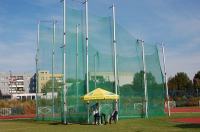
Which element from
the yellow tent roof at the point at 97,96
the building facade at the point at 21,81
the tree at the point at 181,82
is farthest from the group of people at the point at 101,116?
the building facade at the point at 21,81

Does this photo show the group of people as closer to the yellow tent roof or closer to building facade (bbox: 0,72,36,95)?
the yellow tent roof

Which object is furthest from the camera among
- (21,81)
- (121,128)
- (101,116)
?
(21,81)

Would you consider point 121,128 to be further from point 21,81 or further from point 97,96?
point 21,81

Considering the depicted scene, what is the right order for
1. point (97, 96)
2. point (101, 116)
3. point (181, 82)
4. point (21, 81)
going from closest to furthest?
point (97, 96) < point (101, 116) < point (181, 82) < point (21, 81)

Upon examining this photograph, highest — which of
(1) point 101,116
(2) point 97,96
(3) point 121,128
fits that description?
(2) point 97,96

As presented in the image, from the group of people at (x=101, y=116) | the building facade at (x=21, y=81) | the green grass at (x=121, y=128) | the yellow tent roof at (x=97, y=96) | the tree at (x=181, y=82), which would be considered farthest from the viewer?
the building facade at (x=21, y=81)

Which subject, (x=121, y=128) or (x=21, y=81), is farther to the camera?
(x=21, y=81)

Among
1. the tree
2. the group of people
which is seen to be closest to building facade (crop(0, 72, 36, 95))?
the tree

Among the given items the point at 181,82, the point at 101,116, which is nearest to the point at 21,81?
the point at 181,82

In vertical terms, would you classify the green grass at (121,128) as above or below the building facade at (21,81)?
below

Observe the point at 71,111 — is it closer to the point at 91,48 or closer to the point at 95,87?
the point at 95,87

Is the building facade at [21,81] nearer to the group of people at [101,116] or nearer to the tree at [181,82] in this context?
the tree at [181,82]

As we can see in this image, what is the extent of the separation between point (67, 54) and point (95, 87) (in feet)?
10.3

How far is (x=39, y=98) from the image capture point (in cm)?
3578
